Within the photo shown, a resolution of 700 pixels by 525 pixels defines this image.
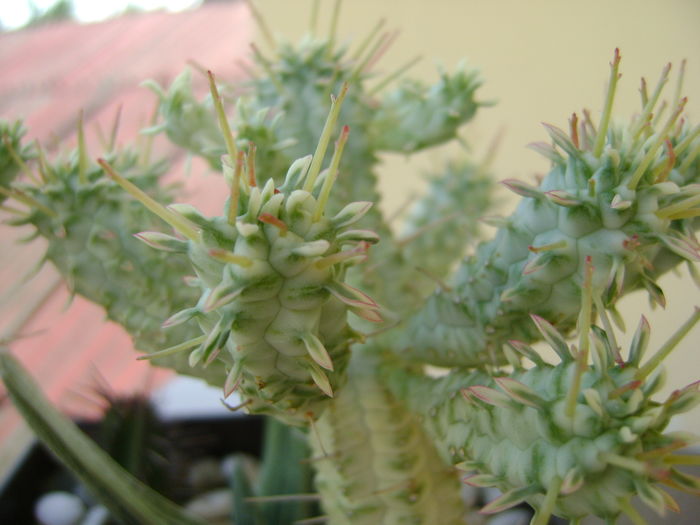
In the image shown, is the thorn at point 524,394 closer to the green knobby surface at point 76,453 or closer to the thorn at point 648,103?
the thorn at point 648,103

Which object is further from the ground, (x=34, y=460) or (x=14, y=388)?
(x=14, y=388)

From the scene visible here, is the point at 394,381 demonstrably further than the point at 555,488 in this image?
Yes

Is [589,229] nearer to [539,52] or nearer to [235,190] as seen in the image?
[235,190]

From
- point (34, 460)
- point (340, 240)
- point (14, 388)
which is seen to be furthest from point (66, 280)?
point (34, 460)

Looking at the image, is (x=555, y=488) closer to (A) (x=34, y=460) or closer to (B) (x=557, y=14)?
(B) (x=557, y=14)

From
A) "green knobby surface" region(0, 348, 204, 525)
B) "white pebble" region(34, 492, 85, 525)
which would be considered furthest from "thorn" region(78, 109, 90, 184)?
"white pebble" region(34, 492, 85, 525)

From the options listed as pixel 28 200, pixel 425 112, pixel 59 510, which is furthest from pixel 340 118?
pixel 59 510
